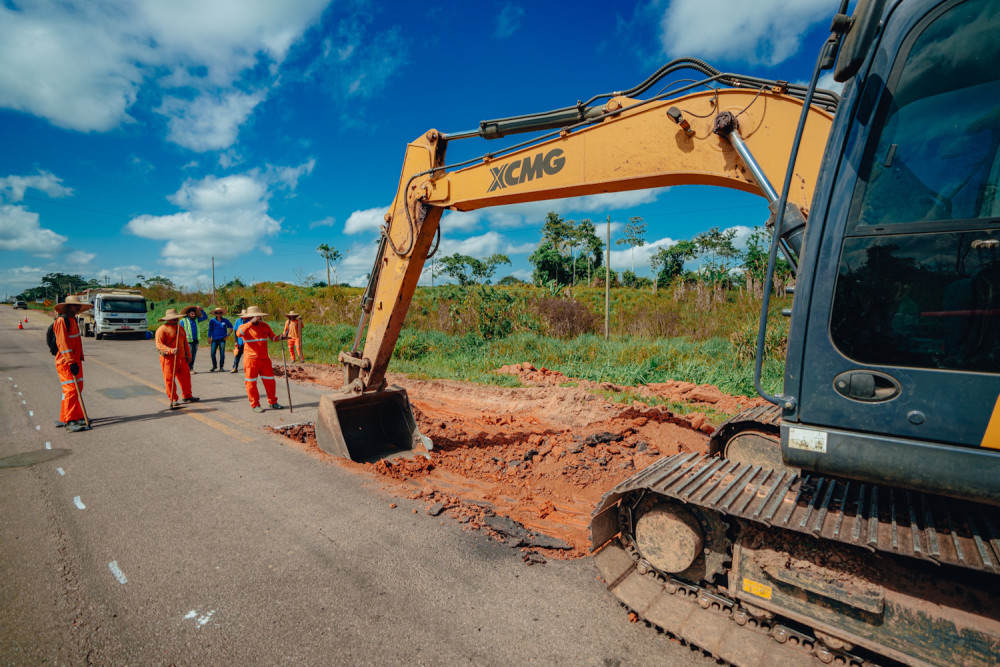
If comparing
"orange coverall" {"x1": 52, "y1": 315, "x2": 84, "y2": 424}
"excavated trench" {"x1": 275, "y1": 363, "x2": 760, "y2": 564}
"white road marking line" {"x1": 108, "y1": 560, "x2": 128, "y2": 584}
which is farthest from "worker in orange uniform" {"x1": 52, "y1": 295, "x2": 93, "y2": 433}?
"white road marking line" {"x1": 108, "y1": 560, "x2": 128, "y2": 584}

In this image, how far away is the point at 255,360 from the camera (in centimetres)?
820

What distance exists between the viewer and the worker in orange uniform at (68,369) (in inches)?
282

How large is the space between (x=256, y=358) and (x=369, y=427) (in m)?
3.31

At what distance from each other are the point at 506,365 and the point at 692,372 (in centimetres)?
434

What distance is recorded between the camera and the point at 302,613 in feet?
10.0

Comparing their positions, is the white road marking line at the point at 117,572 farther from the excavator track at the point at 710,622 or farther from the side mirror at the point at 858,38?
the side mirror at the point at 858,38

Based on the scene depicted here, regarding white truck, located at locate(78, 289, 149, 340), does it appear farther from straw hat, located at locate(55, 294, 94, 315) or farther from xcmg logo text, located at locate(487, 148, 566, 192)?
xcmg logo text, located at locate(487, 148, 566, 192)

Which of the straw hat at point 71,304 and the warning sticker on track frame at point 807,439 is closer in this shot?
the warning sticker on track frame at point 807,439

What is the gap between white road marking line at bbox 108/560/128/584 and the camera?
3.41 metres

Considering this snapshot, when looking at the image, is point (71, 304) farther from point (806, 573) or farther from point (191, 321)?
point (806, 573)

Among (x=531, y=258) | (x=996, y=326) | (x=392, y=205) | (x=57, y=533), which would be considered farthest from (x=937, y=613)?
(x=531, y=258)

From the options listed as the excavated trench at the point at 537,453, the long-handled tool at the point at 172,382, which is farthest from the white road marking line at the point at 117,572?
the long-handled tool at the point at 172,382

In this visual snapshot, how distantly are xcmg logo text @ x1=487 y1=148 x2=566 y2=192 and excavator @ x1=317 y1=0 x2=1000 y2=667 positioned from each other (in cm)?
98

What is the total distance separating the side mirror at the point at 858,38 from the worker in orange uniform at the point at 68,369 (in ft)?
30.6
